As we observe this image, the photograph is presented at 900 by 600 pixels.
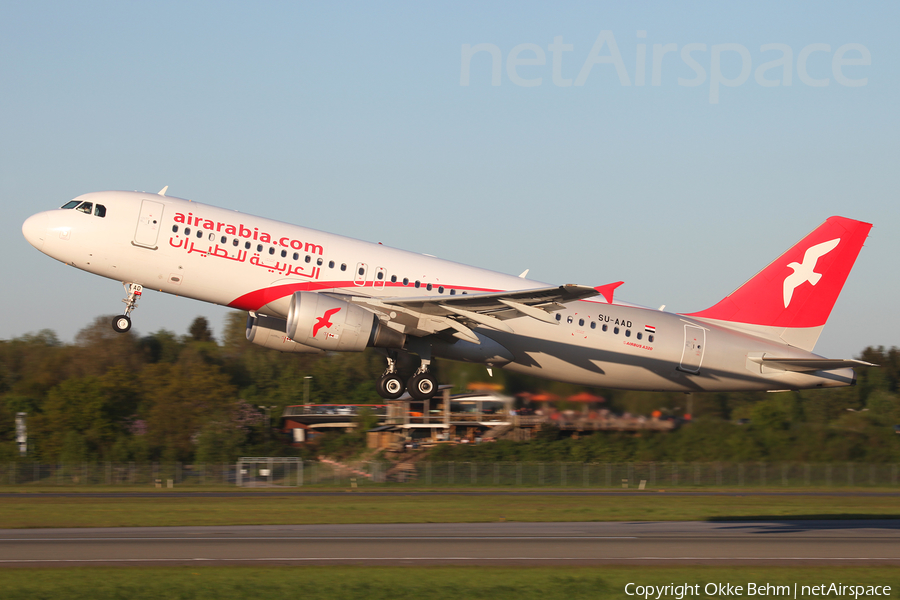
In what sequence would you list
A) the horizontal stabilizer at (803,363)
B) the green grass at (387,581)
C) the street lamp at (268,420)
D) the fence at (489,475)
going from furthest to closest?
the street lamp at (268,420) < the fence at (489,475) < the horizontal stabilizer at (803,363) < the green grass at (387,581)

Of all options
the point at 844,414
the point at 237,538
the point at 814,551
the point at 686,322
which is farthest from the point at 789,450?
the point at 237,538

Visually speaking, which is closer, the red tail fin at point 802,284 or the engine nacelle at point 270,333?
the engine nacelle at point 270,333

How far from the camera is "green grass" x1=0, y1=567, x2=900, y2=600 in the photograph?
58.2 ft

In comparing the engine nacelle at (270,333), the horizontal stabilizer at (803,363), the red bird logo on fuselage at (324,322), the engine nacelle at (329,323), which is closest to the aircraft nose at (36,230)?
the engine nacelle at (270,333)

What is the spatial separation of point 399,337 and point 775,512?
52.6ft

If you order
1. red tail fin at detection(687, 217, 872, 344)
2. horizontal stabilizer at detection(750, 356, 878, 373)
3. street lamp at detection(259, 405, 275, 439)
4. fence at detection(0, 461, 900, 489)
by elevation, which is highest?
red tail fin at detection(687, 217, 872, 344)

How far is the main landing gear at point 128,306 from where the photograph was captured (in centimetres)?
2953

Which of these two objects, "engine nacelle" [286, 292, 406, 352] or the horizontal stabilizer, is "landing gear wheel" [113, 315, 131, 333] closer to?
"engine nacelle" [286, 292, 406, 352]

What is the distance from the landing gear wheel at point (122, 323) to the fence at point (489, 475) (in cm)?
1815

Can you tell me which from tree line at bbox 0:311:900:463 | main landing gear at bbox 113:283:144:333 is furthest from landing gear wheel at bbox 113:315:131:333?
tree line at bbox 0:311:900:463

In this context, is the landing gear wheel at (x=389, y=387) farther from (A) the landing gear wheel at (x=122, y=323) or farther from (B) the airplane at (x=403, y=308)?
(A) the landing gear wheel at (x=122, y=323)

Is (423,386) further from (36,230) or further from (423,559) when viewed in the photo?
(36,230)

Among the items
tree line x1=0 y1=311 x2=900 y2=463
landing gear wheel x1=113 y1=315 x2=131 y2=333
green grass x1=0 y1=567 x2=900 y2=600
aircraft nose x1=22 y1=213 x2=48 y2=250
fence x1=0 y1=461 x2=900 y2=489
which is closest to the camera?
green grass x1=0 y1=567 x2=900 y2=600

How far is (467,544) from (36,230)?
55.0ft
